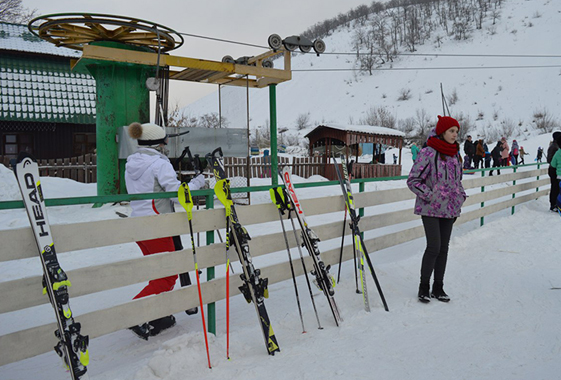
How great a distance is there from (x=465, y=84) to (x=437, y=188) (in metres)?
47.8

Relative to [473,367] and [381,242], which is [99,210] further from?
[473,367]

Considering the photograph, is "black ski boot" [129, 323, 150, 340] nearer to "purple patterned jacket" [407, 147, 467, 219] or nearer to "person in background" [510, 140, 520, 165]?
"purple patterned jacket" [407, 147, 467, 219]

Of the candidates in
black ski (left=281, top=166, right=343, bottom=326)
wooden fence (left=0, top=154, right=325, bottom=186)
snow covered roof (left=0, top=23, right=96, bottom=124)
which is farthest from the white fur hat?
snow covered roof (left=0, top=23, right=96, bottom=124)

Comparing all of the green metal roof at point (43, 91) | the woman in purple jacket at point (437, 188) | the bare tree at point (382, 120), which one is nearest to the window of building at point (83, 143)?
the green metal roof at point (43, 91)

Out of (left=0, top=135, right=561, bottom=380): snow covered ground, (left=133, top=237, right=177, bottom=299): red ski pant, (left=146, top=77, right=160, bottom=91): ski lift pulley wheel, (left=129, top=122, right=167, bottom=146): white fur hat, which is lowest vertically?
(left=0, top=135, right=561, bottom=380): snow covered ground

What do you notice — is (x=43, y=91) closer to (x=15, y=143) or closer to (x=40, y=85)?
(x=40, y=85)

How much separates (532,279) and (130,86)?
8.56 meters

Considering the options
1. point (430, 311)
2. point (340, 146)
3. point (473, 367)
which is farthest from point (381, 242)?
point (340, 146)

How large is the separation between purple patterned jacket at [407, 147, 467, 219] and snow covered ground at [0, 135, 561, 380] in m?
0.94

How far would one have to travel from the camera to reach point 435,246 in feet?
14.6

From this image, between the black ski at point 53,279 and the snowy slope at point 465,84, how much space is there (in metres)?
36.6

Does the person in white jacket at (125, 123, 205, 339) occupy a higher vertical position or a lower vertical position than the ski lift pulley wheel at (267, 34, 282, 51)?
lower

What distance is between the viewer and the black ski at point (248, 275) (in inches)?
133

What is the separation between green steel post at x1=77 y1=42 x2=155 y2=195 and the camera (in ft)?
32.3
